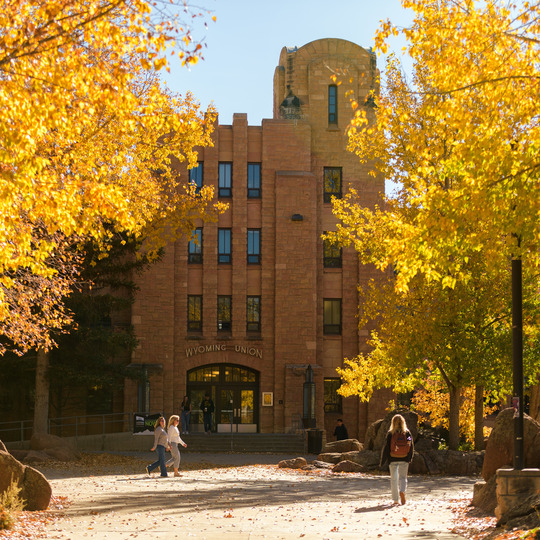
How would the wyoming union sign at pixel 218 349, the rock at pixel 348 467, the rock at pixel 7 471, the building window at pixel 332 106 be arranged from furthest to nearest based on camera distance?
the building window at pixel 332 106
the wyoming union sign at pixel 218 349
the rock at pixel 348 467
the rock at pixel 7 471

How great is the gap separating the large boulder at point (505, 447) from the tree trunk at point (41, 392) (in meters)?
20.5

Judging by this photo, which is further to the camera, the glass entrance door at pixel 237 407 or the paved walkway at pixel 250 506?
the glass entrance door at pixel 237 407

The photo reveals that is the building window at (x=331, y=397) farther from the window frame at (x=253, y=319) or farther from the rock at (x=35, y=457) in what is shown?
the rock at (x=35, y=457)

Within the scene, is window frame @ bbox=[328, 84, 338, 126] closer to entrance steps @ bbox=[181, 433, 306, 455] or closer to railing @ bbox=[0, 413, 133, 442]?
entrance steps @ bbox=[181, 433, 306, 455]

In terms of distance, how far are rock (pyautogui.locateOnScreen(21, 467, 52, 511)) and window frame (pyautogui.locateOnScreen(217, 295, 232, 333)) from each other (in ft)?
93.7

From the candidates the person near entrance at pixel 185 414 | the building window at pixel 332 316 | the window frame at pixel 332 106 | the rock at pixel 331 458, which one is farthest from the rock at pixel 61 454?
the window frame at pixel 332 106

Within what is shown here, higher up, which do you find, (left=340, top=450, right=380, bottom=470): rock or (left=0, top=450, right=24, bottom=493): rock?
(left=0, top=450, right=24, bottom=493): rock

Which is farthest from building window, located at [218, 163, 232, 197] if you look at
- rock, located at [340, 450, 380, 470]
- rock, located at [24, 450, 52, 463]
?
rock, located at [340, 450, 380, 470]

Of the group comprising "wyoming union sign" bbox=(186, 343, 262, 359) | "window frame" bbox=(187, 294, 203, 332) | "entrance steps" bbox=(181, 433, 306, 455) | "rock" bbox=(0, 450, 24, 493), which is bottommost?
"entrance steps" bbox=(181, 433, 306, 455)

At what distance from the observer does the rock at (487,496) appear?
13281mm

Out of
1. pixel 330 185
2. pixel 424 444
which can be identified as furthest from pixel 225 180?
pixel 424 444

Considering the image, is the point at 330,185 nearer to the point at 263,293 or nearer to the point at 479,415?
the point at 263,293

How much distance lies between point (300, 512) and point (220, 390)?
28.7m

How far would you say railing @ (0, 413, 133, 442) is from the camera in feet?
128
